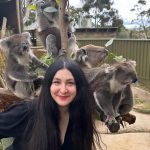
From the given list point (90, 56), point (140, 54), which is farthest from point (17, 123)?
point (140, 54)

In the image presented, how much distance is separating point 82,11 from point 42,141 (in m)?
17.4

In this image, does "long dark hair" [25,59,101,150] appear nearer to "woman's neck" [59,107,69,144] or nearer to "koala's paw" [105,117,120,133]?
"woman's neck" [59,107,69,144]

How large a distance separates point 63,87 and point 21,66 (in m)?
1.78

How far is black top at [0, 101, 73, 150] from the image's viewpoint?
203 centimetres

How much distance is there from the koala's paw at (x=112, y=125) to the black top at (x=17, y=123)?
74cm

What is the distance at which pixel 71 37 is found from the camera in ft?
13.3

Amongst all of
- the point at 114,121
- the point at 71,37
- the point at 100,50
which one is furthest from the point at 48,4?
the point at 114,121

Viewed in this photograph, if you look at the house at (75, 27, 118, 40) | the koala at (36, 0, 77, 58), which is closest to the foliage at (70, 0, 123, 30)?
the house at (75, 27, 118, 40)

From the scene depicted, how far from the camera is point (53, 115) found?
2.07 meters

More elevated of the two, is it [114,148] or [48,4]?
[48,4]

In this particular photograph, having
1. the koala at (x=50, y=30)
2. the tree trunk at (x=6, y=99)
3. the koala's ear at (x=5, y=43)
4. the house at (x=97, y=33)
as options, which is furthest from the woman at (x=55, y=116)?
the house at (x=97, y=33)

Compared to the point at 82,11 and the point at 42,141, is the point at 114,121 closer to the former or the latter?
the point at 42,141

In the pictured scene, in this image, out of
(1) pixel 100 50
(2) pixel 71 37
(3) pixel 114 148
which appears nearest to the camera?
(1) pixel 100 50

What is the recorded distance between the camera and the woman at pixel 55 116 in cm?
199
